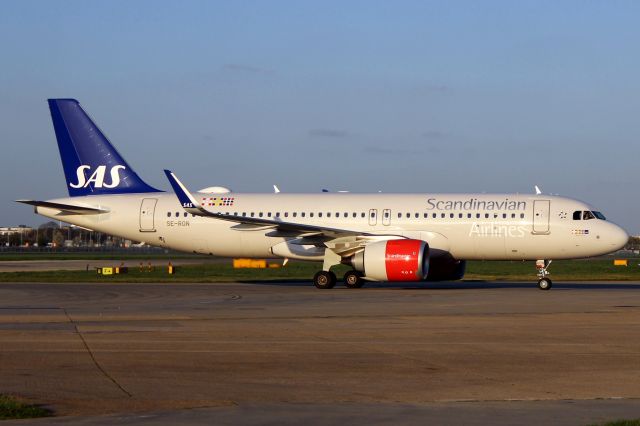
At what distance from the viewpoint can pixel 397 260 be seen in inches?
1281

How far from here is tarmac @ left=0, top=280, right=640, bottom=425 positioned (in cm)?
1008

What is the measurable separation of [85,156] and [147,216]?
360 centimetres

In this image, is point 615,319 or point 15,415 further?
point 615,319

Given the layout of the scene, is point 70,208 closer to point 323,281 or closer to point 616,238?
point 323,281


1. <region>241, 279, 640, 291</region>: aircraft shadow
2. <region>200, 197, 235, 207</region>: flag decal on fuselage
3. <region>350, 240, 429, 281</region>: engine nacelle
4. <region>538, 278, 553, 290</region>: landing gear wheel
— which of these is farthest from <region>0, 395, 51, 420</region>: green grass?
<region>200, 197, 235, 207</region>: flag decal on fuselage

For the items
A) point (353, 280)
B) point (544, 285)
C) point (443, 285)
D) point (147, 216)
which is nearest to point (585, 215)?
point (544, 285)

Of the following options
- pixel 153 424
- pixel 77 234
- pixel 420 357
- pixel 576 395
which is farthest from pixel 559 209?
pixel 77 234

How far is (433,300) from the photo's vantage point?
91.6ft

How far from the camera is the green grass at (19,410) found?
9594 millimetres

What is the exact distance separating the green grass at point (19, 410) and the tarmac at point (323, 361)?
22cm

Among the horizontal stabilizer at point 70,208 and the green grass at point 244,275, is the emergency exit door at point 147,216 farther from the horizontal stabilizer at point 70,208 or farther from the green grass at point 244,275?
the green grass at point 244,275

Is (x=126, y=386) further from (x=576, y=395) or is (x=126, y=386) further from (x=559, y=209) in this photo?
(x=559, y=209)

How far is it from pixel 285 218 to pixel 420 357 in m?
22.7

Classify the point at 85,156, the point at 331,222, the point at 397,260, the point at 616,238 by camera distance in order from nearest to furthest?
1. the point at 397,260
2. the point at 616,238
3. the point at 331,222
4. the point at 85,156
